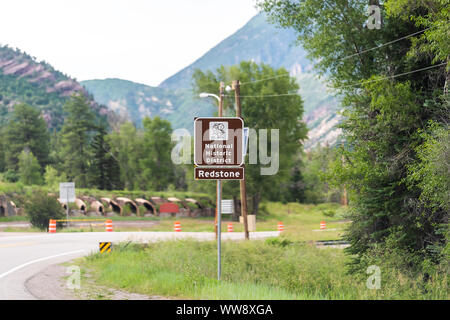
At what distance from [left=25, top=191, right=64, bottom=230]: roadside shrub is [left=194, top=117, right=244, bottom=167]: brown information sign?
84.2ft

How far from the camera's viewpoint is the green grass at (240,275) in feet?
35.1

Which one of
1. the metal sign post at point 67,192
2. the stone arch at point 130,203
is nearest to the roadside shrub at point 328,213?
the stone arch at point 130,203

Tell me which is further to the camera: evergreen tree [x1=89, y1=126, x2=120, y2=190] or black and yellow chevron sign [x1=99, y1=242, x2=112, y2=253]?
evergreen tree [x1=89, y1=126, x2=120, y2=190]

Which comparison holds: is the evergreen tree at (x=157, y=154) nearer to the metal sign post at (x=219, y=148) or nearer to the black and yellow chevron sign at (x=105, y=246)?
the black and yellow chevron sign at (x=105, y=246)

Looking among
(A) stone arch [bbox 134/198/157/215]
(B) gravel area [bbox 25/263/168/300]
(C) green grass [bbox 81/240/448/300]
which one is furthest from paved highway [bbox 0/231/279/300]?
(A) stone arch [bbox 134/198/157/215]

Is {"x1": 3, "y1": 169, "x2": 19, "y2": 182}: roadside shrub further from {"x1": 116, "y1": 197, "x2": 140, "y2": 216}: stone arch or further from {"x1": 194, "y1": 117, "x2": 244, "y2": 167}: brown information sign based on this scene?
{"x1": 194, "y1": 117, "x2": 244, "y2": 167}: brown information sign

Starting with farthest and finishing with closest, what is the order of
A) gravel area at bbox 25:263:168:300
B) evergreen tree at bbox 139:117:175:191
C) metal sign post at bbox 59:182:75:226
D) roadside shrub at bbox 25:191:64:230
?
evergreen tree at bbox 139:117:175:191
roadside shrub at bbox 25:191:64:230
metal sign post at bbox 59:182:75:226
gravel area at bbox 25:263:168:300

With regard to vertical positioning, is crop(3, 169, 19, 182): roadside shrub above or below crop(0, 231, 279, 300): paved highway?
above

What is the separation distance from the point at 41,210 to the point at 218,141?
86.2 feet

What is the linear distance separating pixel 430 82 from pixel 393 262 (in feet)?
20.7

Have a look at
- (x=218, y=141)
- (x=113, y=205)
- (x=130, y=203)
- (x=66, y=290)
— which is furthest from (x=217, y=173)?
(x=130, y=203)

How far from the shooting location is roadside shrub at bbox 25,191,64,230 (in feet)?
108

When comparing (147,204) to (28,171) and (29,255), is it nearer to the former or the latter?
(28,171)

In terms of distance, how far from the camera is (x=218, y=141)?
10500 millimetres
